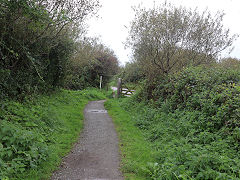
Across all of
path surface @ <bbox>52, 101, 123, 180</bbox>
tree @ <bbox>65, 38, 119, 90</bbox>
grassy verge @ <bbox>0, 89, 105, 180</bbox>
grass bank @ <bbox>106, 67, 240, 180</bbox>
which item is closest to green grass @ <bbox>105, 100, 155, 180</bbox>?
grass bank @ <bbox>106, 67, 240, 180</bbox>

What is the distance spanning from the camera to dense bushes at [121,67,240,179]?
14.5ft

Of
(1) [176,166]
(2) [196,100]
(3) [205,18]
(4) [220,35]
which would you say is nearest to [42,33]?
(2) [196,100]

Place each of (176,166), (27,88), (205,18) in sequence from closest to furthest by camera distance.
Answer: (176,166) < (27,88) < (205,18)

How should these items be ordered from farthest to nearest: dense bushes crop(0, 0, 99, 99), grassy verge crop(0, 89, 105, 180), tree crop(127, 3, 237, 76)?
tree crop(127, 3, 237, 76) → dense bushes crop(0, 0, 99, 99) → grassy verge crop(0, 89, 105, 180)

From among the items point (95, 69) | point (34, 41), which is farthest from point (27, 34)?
point (95, 69)

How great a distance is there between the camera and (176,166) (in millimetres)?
4559

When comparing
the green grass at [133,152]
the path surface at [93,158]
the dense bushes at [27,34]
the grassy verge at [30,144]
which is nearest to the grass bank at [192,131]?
the green grass at [133,152]

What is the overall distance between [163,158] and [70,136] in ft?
11.4

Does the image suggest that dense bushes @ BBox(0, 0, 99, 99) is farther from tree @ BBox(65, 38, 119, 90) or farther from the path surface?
tree @ BBox(65, 38, 119, 90)

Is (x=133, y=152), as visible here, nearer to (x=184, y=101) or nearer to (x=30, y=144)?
(x=30, y=144)

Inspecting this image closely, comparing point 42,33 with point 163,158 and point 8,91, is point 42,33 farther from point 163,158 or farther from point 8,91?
point 163,158

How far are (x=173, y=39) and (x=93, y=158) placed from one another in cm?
793

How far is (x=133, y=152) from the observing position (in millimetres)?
6133

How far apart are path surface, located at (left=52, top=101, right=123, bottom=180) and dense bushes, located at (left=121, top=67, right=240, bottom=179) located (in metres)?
1.09
